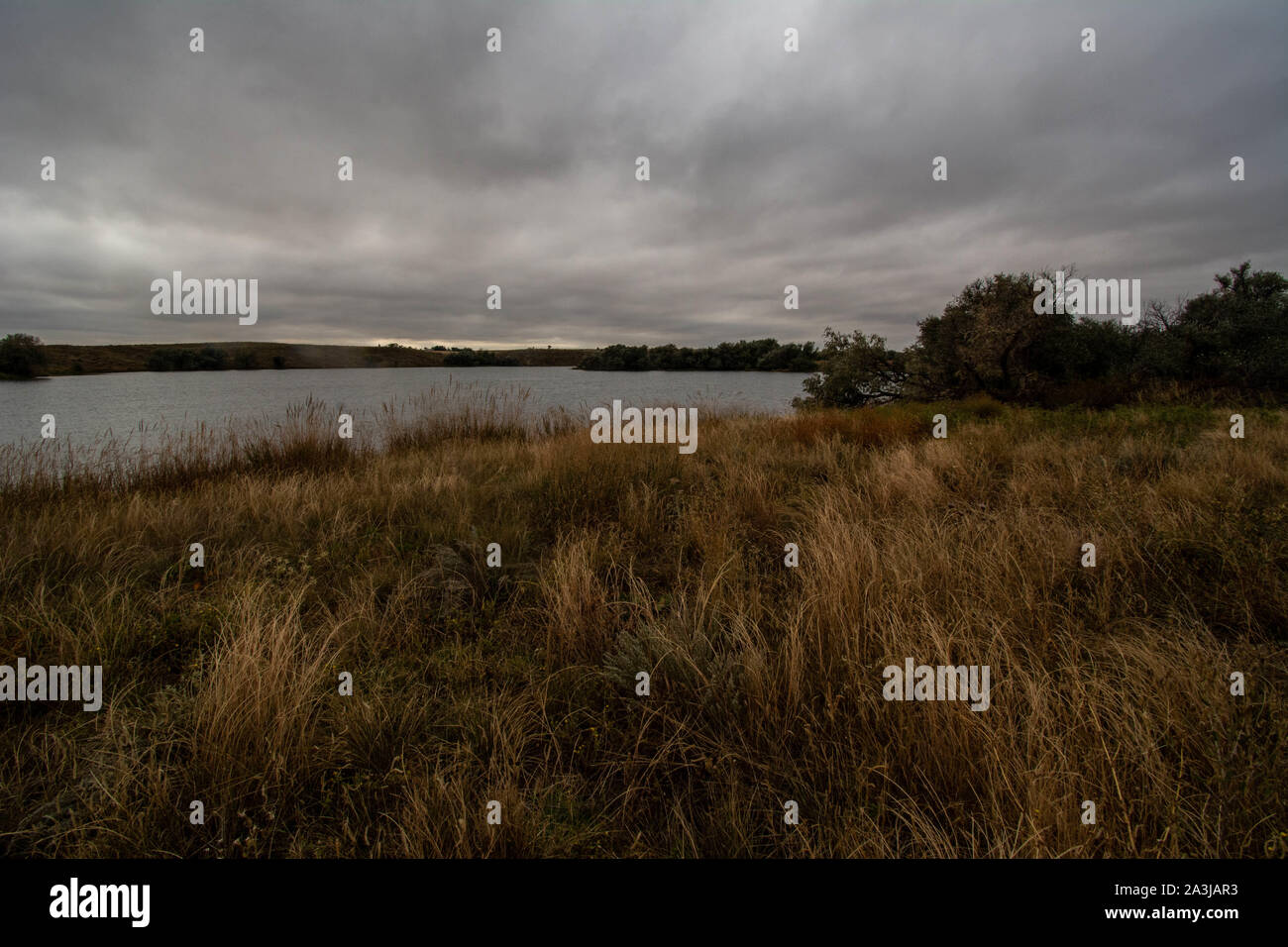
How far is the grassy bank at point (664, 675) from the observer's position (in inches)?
66.1

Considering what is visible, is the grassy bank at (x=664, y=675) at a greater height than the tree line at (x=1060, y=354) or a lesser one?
lesser

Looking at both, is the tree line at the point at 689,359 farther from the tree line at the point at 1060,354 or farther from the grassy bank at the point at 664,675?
the grassy bank at the point at 664,675

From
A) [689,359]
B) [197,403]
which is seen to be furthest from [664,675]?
[689,359]

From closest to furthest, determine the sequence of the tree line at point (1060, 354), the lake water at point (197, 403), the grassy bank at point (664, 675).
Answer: the grassy bank at point (664, 675), the lake water at point (197, 403), the tree line at point (1060, 354)

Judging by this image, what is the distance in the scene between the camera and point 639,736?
2041 mm

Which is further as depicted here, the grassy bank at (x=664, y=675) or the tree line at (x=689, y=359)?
the tree line at (x=689, y=359)

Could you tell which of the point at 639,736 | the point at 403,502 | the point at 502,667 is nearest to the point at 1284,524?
the point at 639,736

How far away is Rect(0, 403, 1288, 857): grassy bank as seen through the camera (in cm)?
168

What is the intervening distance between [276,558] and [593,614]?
Result: 2.87 metres

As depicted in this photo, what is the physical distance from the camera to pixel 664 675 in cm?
245

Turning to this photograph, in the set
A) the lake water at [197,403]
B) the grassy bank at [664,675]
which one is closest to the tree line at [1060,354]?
the lake water at [197,403]

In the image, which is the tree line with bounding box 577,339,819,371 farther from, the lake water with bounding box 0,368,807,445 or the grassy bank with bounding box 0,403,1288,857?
the grassy bank with bounding box 0,403,1288,857

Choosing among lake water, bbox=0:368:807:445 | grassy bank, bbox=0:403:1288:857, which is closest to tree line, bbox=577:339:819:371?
lake water, bbox=0:368:807:445

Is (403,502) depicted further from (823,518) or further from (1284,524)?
(1284,524)
